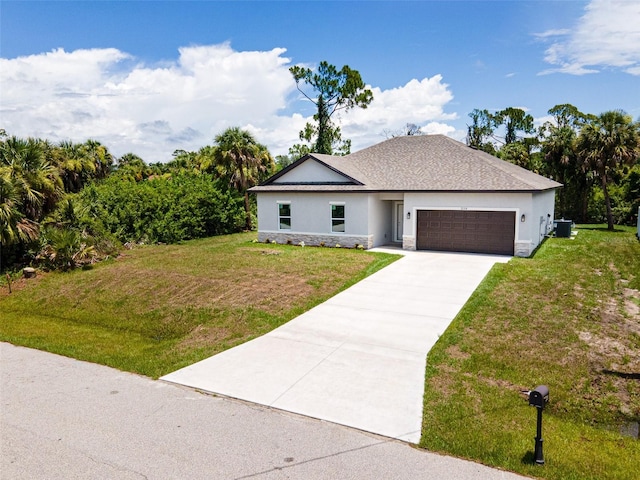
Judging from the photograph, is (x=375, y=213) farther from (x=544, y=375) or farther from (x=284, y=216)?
(x=544, y=375)

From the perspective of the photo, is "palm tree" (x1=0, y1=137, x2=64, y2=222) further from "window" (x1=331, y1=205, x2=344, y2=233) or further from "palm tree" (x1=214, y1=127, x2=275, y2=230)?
"window" (x1=331, y1=205, x2=344, y2=233)

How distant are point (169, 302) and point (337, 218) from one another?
10.4m

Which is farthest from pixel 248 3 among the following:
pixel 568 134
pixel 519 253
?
pixel 568 134

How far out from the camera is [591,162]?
26.4 m

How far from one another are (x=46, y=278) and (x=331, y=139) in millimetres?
32096

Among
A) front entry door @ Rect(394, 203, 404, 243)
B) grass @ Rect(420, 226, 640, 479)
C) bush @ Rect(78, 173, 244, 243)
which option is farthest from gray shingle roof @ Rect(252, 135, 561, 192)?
grass @ Rect(420, 226, 640, 479)

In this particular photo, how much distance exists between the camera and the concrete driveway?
7.26 metres

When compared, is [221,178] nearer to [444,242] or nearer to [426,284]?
[444,242]

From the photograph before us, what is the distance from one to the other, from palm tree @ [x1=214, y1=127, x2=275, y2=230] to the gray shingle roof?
4.89 meters

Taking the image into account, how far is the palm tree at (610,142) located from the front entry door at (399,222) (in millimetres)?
12174

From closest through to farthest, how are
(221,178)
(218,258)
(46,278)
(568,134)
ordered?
(46,278), (218,258), (221,178), (568,134)

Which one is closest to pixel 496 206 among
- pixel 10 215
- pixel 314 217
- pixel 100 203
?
pixel 314 217

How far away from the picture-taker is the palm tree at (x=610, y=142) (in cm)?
2564

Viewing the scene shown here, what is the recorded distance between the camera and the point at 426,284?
49.0 ft
